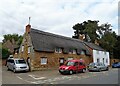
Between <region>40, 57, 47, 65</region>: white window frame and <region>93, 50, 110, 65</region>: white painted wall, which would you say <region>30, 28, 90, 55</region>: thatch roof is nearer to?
<region>40, 57, 47, 65</region>: white window frame

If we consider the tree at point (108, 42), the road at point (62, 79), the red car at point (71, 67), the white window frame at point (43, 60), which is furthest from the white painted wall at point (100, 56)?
the road at point (62, 79)

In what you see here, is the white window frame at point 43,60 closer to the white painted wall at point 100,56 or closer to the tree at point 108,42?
the white painted wall at point 100,56

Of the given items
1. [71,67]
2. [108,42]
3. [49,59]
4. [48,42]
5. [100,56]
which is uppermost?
[108,42]

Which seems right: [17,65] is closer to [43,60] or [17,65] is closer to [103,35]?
[43,60]

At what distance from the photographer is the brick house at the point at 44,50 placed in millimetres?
30778

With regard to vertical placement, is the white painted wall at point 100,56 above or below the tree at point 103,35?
below

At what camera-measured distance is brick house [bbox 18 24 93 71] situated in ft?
101

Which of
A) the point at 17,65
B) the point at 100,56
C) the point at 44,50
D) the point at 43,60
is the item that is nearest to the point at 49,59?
the point at 43,60

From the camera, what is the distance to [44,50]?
103 feet

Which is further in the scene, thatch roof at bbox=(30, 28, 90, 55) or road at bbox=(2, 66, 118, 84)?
thatch roof at bbox=(30, 28, 90, 55)

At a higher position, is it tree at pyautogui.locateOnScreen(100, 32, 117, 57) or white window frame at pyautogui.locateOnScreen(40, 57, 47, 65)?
tree at pyautogui.locateOnScreen(100, 32, 117, 57)

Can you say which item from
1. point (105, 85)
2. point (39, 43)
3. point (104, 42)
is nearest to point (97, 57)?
point (104, 42)

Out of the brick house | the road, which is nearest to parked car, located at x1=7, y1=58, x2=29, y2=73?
the brick house

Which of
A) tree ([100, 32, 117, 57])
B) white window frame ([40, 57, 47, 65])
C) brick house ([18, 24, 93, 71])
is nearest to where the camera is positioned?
brick house ([18, 24, 93, 71])
